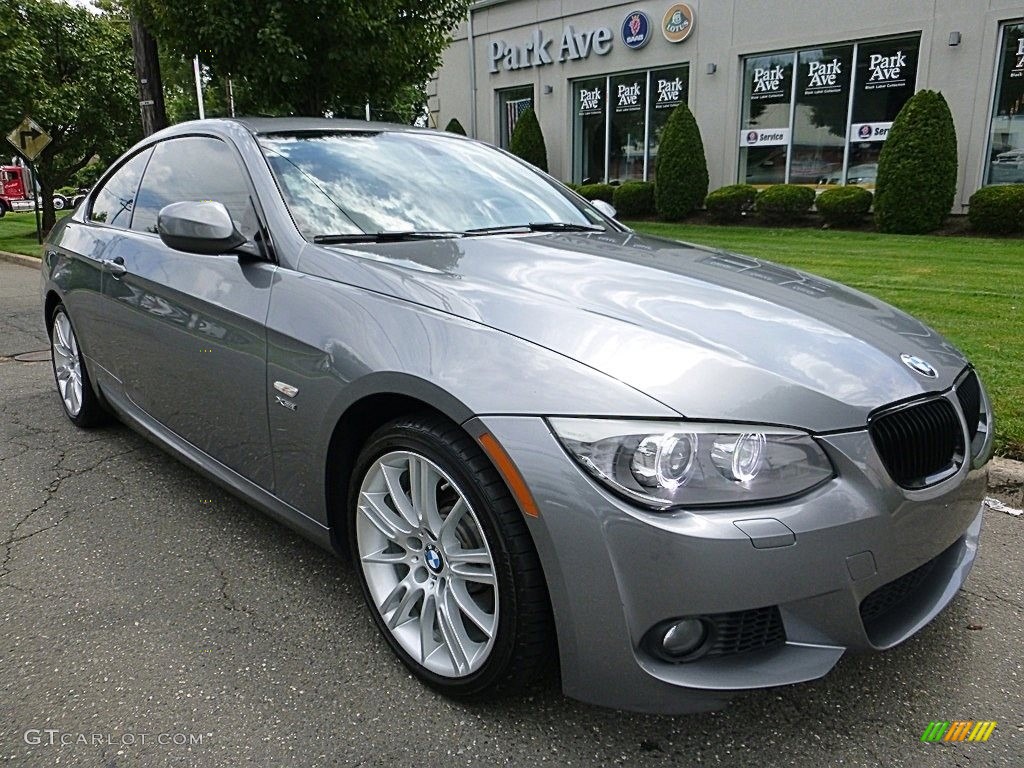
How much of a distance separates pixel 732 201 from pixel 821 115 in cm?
234

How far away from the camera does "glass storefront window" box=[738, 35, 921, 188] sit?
13820 millimetres

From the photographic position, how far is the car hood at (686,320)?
1.76 meters

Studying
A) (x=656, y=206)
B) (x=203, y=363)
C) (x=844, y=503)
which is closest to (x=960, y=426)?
(x=844, y=503)

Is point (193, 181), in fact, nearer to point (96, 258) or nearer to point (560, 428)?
point (96, 258)

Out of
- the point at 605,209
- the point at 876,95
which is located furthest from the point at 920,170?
the point at 605,209

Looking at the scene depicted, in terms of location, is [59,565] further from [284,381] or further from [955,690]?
[955,690]

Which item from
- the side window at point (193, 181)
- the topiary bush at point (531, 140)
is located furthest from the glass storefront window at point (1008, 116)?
the side window at point (193, 181)

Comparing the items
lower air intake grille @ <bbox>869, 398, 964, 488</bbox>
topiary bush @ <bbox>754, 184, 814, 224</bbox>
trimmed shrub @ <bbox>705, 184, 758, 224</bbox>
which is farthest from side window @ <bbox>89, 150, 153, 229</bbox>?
trimmed shrub @ <bbox>705, 184, 758, 224</bbox>

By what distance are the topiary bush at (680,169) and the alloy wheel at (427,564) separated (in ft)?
47.2

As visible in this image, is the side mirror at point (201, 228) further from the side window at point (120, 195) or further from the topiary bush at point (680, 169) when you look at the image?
the topiary bush at point (680, 169)

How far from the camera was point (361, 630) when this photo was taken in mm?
2463

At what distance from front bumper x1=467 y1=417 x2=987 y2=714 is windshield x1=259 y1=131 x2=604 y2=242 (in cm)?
121

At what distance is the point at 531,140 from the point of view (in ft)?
62.8

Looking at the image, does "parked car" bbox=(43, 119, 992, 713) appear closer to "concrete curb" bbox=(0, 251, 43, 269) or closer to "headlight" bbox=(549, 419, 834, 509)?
"headlight" bbox=(549, 419, 834, 509)
